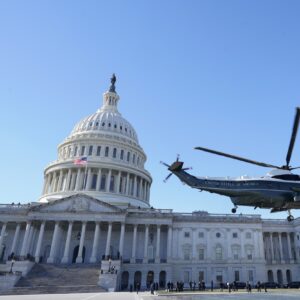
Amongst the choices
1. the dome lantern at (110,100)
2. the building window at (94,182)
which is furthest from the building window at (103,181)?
the dome lantern at (110,100)

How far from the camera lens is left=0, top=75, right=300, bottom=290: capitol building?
2532 inches

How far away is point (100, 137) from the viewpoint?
91625 millimetres

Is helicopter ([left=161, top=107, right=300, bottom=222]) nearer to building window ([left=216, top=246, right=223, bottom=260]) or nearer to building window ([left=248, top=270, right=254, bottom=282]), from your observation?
building window ([left=216, top=246, right=223, bottom=260])

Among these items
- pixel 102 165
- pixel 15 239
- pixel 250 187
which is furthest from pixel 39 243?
pixel 250 187

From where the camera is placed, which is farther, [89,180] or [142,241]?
[89,180]

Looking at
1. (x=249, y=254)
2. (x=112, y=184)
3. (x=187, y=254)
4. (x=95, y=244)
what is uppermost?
(x=112, y=184)

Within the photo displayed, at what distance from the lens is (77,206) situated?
6706 centimetres

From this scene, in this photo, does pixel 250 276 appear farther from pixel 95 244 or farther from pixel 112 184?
pixel 112 184

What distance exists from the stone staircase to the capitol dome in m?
23.6

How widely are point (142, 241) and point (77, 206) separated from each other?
55.3ft

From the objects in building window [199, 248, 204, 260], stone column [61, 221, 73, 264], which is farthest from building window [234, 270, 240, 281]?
stone column [61, 221, 73, 264]

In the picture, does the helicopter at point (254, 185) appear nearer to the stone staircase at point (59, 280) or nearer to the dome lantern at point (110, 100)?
the stone staircase at point (59, 280)

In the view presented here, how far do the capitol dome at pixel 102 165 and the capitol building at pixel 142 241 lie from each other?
901 millimetres

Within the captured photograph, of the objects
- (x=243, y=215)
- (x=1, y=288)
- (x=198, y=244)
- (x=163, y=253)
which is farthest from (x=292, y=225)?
(x=1, y=288)
